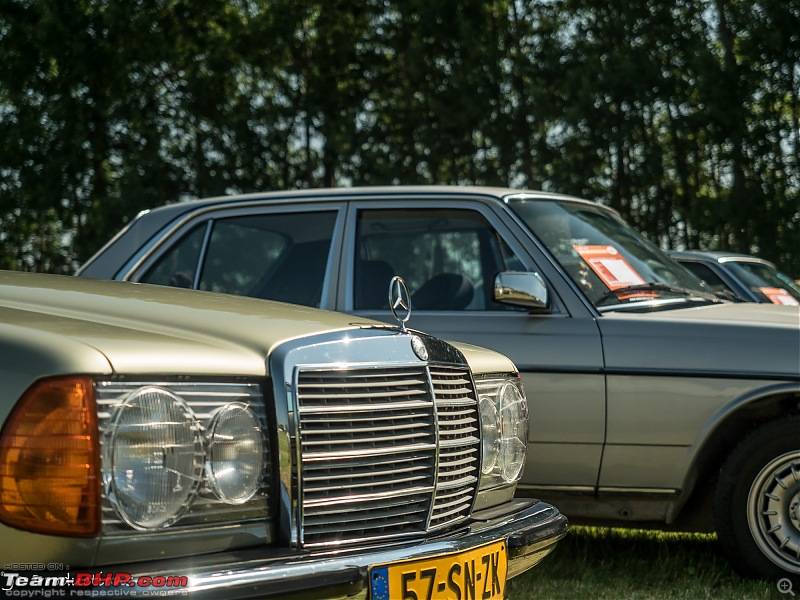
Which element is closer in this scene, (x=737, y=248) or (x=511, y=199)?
(x=511, y=199)

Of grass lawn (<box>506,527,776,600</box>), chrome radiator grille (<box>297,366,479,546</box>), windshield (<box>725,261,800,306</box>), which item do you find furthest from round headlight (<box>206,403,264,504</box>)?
windshield (<box>725,261,800,306</box>)

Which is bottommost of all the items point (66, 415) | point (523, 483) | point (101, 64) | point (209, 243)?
point (523, 483)

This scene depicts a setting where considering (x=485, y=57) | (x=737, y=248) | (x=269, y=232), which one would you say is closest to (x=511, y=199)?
(x=269, y=232)

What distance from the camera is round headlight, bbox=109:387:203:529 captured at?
2.04 meters

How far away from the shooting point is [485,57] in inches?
1131

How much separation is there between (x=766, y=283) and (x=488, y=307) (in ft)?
19.9

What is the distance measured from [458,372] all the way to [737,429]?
2.23 m

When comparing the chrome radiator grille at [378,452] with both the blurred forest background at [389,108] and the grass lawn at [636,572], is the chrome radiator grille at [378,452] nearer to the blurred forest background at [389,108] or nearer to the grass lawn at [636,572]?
the grass lawn at [636,572]

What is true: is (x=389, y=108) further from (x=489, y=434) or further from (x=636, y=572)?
(x=489, y=434)

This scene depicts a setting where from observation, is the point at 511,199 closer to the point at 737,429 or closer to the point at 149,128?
the point at 737,429

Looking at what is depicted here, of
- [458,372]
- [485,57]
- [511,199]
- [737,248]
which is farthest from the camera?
[485,57]

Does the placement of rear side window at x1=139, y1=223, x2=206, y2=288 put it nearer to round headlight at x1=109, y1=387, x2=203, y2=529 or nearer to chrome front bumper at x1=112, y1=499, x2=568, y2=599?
chrome front bumper at x1=112, y1=499, x2=568, y2=599

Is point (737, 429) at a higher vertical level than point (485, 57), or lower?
lower

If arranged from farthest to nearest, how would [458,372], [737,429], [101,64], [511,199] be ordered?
[101,64], [511,199], [737,429], [458,372]
